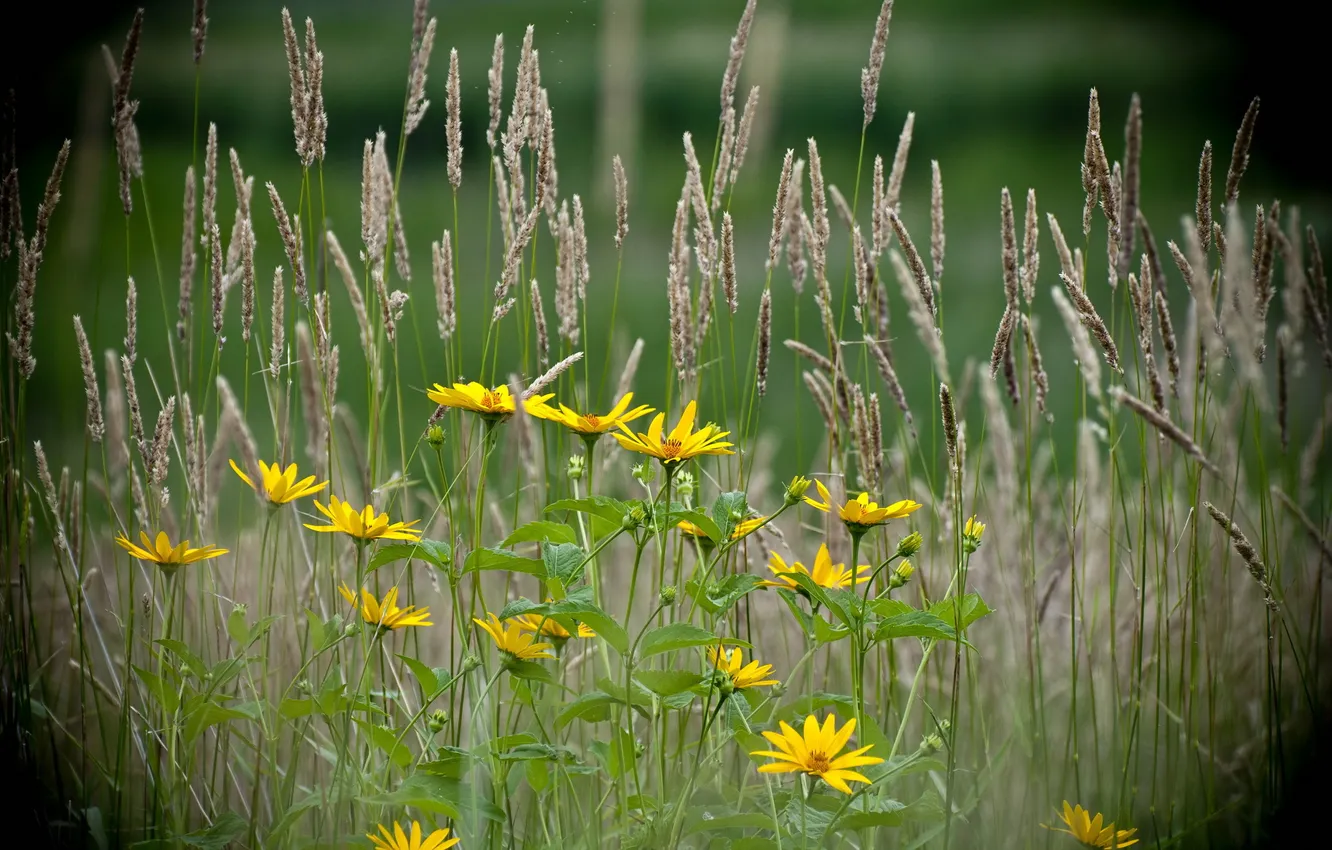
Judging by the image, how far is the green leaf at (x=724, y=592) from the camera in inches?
29.7

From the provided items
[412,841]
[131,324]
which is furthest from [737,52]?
[412,841]

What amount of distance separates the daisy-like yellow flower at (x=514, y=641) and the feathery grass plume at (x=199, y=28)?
557 mm

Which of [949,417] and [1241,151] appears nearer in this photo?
[949,417]

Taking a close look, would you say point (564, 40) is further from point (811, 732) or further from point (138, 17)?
point (811, 732)

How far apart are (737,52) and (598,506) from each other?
1.56ft

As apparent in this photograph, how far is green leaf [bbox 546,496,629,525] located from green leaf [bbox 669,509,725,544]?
43mm

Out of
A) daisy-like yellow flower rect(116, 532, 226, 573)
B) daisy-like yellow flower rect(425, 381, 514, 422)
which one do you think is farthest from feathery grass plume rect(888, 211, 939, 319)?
daisy-like yellow flower rect(116, 532, 226, 573)

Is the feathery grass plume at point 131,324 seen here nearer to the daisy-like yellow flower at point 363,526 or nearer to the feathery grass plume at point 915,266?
the daisy-like yellow flower at point 363,526

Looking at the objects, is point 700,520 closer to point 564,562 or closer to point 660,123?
point 564,562

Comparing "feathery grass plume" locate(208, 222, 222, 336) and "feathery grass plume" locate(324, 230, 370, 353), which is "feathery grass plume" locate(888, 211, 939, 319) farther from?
"feathery grass plume" locate(208, 222, 222, 336)

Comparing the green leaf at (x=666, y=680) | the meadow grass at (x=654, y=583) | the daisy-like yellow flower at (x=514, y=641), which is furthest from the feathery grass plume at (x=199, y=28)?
the green leaf at (x=666, y=680)

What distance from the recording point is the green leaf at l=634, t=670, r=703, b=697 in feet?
2.43

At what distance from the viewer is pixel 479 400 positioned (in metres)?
0.78

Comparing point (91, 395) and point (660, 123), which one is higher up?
point (660, 123)
